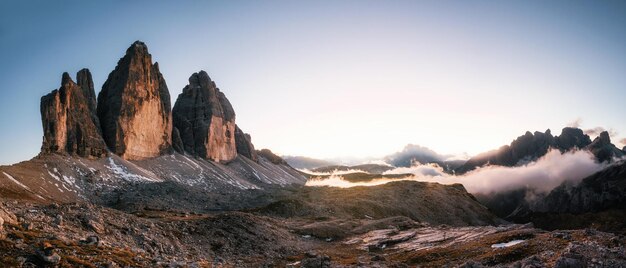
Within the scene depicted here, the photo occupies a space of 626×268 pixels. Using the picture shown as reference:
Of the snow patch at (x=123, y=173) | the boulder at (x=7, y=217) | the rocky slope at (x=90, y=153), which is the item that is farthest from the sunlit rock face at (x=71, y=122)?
the boulder at (x=7, y=217)

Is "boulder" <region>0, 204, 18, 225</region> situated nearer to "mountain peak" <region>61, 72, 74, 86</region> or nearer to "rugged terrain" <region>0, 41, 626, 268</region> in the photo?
"rugged terrain" <region>0, 41, 626, 268</region>

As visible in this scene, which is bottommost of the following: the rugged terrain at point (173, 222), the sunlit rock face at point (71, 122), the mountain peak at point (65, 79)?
the rugged terrain at point (173, 222)

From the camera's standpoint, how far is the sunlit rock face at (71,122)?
14600 cm

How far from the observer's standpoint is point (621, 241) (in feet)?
113

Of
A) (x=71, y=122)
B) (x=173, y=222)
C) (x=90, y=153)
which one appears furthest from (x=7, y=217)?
(x=71, y=122)

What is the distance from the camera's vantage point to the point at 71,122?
159m

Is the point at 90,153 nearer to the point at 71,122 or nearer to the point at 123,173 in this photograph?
the point at 71,122

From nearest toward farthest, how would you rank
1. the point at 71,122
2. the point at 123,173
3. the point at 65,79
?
the point at 123,173, the point at 71,122, the point at 65,79

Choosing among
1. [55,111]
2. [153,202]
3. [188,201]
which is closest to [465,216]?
[188,201]

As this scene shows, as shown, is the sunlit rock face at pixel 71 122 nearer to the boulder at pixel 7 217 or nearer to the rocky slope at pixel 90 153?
the rocky slope at pixel 90 153

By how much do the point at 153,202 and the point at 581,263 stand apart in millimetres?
121024

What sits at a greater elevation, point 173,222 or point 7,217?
point 7,217

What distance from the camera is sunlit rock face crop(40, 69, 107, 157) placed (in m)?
146

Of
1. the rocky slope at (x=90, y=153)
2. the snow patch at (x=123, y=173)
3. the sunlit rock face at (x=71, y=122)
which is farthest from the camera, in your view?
the snow patch at (x=123, y=173)
